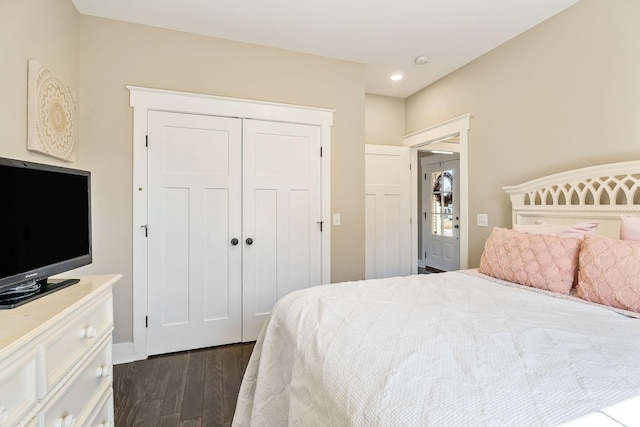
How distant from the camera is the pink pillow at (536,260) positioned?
1.69 meters

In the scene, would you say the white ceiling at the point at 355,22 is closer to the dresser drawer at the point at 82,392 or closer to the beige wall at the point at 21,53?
the beige wall at the point at 21,53

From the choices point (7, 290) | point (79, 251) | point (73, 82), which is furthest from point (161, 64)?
point (7, 290)

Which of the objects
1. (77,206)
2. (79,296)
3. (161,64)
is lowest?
(79,296)

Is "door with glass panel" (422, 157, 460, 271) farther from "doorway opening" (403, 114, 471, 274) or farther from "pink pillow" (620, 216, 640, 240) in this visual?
"pink pillow" (620, 216, 640, 240)

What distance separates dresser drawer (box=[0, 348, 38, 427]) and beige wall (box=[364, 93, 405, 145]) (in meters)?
3.61

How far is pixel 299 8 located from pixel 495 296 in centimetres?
232

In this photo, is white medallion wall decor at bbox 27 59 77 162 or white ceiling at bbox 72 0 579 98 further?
white ceiling at bbox 72 0 579 98

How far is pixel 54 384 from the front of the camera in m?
1.00

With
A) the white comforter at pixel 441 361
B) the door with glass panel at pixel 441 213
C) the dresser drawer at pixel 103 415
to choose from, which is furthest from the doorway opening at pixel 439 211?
the dresser drawer at pixel 103 415

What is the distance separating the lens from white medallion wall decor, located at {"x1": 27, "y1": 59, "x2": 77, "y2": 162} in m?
1.65

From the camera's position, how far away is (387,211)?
388 centimetres

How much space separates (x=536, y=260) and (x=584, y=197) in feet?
2.47

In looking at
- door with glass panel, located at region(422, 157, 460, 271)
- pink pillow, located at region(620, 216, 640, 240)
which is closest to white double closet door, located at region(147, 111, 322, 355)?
pink pillow, located at region(620, 216, 640, 240)

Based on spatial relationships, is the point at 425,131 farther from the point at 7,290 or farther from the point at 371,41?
the point at 7,290
